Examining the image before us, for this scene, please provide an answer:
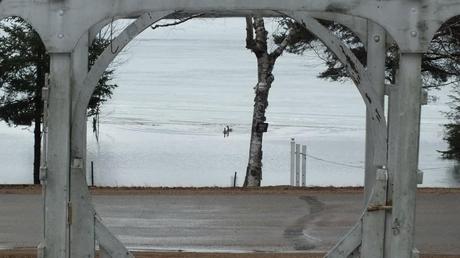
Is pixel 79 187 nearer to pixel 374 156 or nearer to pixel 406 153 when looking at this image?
pixel 374 156

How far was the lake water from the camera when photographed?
3081 centimetres

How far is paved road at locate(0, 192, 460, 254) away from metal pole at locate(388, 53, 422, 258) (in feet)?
16.7

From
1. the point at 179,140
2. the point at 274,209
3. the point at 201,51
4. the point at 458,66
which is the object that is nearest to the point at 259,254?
the point at 274,209

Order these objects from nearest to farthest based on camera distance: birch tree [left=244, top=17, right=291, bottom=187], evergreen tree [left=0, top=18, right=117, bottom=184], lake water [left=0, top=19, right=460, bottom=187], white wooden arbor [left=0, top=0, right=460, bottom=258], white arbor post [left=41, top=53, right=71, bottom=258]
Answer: white wooden arbor [left=0, top=0, right=460, bottom=258], white arbor post [left=41, top=53, right=71, bottom=258], birch tree [left=244, top=17, right=291, bottom=187], evergreen tree [left=0, top=18, right=117, bottom=184], lake water [left=0, top=19, right=460, bottom=187]

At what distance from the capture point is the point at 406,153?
5199mm

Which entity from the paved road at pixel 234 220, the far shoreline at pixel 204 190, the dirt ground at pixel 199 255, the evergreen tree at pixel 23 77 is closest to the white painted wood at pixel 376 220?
the dirt ground at pixel 199 255

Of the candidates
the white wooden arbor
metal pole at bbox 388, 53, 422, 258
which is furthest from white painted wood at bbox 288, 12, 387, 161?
metal pole at bbox 388, 53, 422, 258

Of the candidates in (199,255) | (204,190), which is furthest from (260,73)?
(199,255)

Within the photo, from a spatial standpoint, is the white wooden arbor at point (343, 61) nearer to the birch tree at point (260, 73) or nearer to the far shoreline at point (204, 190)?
the far shoreline at point (204, 190)

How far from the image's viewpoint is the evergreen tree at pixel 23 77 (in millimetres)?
20906

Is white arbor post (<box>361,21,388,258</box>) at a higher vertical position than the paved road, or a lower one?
higher

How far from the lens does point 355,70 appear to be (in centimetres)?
555

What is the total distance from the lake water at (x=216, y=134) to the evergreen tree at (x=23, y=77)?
3.12 metres

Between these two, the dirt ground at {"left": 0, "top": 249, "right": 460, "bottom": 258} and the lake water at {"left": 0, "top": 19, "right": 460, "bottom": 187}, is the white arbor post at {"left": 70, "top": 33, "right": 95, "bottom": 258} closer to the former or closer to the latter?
the dirt ground at {"left": 0, "top": 249, "right": 460, "bottom": 258}
